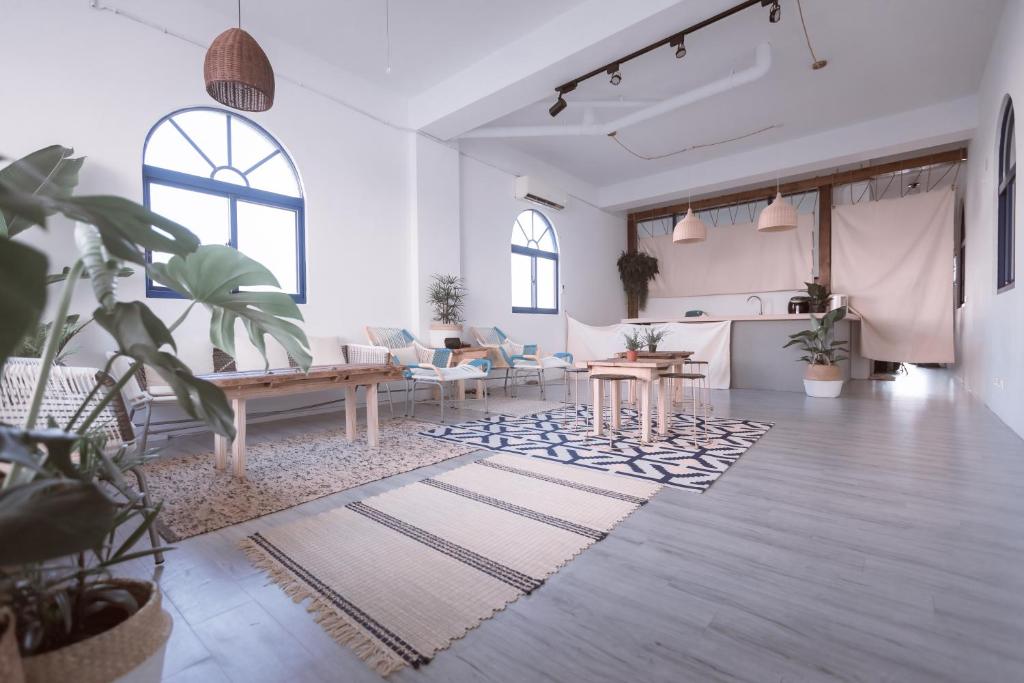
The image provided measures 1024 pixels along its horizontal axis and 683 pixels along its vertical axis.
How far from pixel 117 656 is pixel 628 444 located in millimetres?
3001

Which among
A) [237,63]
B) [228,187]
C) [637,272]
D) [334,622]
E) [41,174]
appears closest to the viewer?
[334,622]

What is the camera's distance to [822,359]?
5.52 m

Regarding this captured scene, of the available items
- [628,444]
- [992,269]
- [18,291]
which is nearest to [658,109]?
[992,269]

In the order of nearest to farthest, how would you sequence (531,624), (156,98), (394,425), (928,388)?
(531,624), (156,98), (394,425), (928,388)

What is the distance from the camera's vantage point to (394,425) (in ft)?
13.4

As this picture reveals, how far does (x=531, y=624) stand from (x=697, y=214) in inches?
372

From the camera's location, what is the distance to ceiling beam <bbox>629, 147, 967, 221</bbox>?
686cm

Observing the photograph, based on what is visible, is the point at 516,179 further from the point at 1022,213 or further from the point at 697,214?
the point at 1022,213

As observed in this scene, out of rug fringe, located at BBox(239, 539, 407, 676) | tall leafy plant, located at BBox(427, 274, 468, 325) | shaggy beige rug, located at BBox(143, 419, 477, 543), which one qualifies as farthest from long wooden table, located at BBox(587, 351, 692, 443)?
tall leafy plant, located at BBox(427, 274, 468, 325)

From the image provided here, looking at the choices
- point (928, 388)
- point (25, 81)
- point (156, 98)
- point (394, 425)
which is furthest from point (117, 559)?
point (928, 388)

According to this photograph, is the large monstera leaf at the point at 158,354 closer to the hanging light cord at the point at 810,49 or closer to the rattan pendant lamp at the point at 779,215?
the hanging light cord at the point at 810,49

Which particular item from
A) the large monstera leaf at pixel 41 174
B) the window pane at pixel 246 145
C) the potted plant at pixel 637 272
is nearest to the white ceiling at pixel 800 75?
the potted plant at pixel 637 272

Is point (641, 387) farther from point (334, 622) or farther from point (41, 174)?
point (41, 174)

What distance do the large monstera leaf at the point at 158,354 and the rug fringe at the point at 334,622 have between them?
0.78 meters
